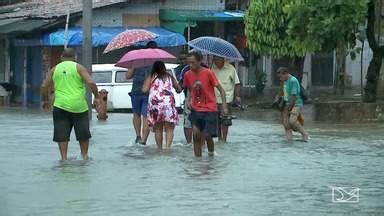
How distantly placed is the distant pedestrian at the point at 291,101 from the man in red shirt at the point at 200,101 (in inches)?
120

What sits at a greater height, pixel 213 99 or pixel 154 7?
pixel 154 7

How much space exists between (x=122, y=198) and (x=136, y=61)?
5972mm

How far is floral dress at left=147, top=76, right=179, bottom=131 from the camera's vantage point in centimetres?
1394

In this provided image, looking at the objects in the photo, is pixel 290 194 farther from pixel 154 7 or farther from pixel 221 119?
pixel 154 7

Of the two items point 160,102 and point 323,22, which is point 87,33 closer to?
point 323,22

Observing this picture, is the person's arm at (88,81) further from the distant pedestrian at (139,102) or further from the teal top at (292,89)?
the teal top at (292,89)

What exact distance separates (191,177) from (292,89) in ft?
17.8

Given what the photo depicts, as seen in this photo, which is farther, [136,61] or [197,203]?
[136,61]

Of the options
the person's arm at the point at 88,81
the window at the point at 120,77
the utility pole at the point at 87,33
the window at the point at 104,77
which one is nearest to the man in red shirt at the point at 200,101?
the person's arm at the point at 88,81

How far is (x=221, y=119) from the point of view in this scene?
14789 mm

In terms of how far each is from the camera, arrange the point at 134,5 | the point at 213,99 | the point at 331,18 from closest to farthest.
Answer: the point at 213,99 < the point at 331,18 < the point at 134,5

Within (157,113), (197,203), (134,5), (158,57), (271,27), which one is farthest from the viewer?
(134,5)

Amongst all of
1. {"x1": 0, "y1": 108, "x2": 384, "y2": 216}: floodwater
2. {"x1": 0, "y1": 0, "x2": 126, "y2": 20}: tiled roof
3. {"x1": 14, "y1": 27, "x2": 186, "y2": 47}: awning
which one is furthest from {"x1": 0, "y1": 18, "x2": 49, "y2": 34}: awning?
{"x1": 0, "y1": 108, "x2": 384, "y2": 216}: floodwater

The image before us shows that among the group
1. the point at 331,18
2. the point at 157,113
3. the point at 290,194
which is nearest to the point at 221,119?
the point at 157,113
